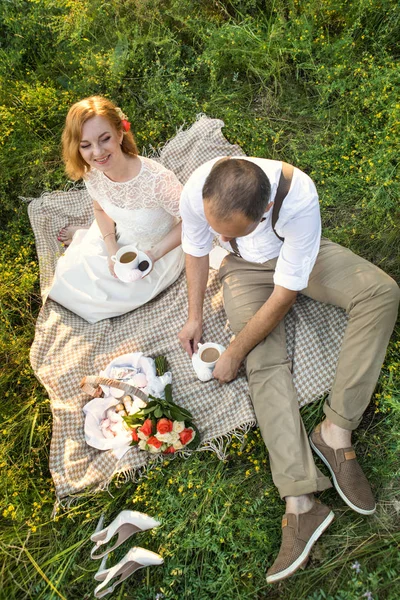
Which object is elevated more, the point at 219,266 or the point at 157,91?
the point at 157,91

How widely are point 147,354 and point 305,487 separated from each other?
147cm

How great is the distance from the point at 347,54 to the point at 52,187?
120 inches

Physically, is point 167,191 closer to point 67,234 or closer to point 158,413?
point 67,234

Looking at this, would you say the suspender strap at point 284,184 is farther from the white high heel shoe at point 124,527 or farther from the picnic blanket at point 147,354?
the white high heel shoe at point 124,527

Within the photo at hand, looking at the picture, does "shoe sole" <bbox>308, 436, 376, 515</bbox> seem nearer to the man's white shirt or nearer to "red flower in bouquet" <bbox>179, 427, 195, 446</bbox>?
"red flower in bouquet" <bbox>179, 427, 195, 446</bbox>

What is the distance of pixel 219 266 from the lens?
371cm

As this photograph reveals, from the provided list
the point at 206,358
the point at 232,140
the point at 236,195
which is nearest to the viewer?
the point at 236,195

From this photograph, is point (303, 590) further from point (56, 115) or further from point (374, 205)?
point (56, 115)

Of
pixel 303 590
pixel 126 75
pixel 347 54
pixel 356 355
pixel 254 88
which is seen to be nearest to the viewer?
pixel 303 590

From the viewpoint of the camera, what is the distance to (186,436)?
118 inches

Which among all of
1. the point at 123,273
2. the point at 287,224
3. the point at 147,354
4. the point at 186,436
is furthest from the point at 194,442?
the point at 287,224

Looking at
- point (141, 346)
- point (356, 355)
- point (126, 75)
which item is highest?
point (126, 75)

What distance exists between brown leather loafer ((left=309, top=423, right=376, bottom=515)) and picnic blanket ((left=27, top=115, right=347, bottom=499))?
40 cm

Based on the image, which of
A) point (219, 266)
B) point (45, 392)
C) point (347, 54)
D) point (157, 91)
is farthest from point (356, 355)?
point (157, 91)
